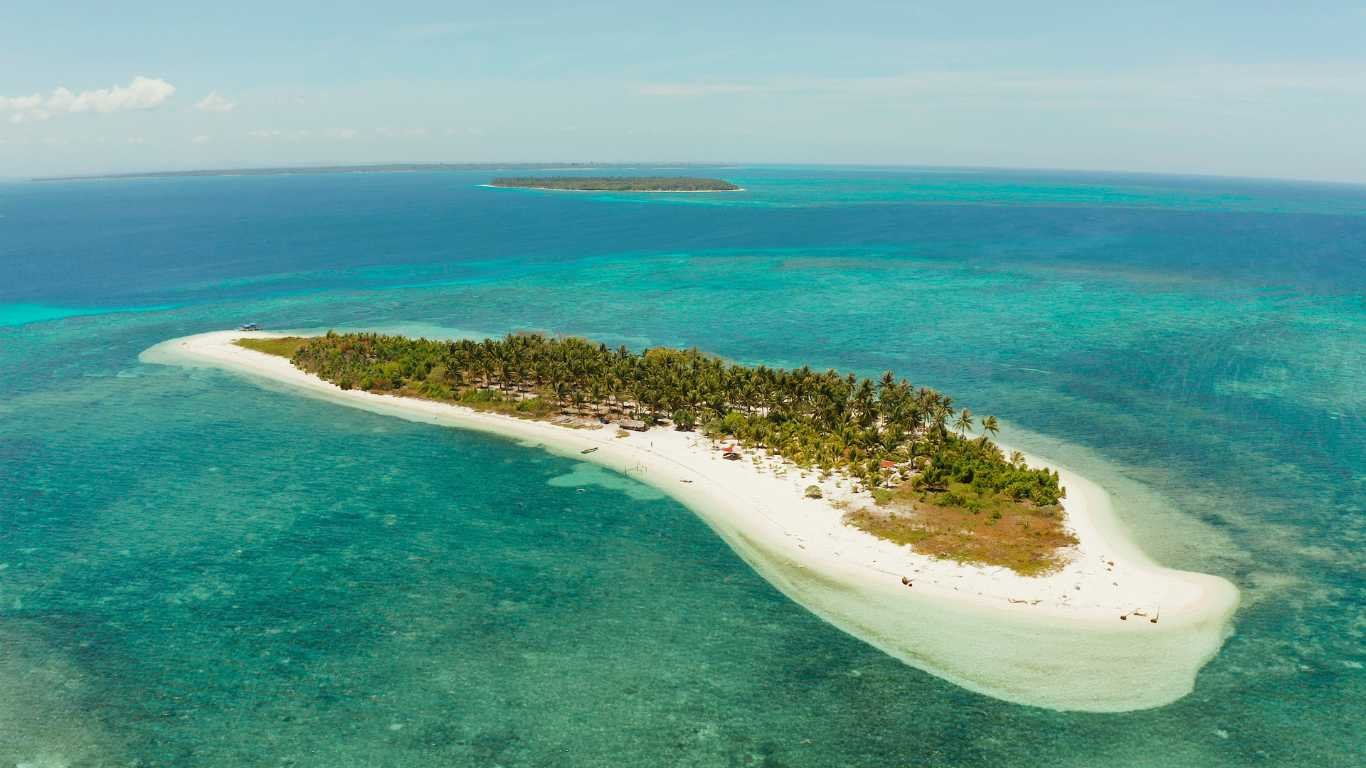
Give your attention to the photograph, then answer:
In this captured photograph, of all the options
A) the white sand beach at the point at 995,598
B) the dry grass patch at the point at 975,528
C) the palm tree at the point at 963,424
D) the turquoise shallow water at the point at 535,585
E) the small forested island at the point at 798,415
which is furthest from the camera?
the palm tree at the point at 963,424

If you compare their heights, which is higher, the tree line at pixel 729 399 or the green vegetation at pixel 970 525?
the tree line at pixel 729 399

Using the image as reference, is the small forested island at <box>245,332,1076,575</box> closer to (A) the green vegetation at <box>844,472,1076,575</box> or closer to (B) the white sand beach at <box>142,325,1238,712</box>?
(A) the green vegetation at <box>844,472,1076,575</box>

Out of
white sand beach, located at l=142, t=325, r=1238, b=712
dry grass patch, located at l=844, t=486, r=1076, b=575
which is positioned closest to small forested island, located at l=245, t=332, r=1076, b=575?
dry grass patch, located at l=844, t=486, r=1076, b=575

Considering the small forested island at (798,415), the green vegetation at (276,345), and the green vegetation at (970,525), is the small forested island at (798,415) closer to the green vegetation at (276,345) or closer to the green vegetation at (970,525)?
the green vegetation at (970,525)

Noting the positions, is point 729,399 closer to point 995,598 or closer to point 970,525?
point 970,525

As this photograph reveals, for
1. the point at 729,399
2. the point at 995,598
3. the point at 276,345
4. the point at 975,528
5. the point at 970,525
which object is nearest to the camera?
the point at 995,598

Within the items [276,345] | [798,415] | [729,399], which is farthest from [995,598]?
[276,345]

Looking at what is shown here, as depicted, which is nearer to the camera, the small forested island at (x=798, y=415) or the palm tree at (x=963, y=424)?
the small forested island at (x=798, y=415)

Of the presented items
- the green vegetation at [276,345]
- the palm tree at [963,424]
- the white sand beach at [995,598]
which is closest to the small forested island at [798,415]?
the palm tree at [963,424]
